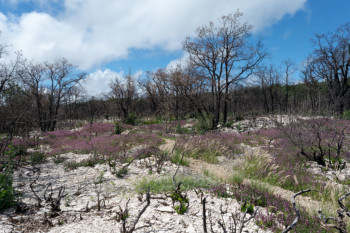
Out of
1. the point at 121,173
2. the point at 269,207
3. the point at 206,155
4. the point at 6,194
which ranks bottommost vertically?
the point at 206,155

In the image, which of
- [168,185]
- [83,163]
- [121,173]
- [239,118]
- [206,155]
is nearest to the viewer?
[168,185]

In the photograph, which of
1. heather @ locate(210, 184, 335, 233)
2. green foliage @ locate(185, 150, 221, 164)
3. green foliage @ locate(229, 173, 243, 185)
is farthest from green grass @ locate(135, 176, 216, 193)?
green foliage @ locate(185, 150, 221, 164)

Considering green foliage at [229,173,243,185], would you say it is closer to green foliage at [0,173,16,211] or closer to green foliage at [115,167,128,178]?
green foliage at [115,167,128,178]

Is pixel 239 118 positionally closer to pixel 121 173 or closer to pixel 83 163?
pixel 83 163

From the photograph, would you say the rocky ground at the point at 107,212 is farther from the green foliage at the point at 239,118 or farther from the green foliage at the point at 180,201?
the green foliage at the point at 239,118

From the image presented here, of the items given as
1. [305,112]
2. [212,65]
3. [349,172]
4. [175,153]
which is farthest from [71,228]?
[212,65]

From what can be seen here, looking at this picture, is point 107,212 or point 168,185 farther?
point 168,185

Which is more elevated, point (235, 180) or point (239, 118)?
point (239, 118)

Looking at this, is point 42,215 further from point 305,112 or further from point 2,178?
point 305,112

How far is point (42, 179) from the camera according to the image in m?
5.94

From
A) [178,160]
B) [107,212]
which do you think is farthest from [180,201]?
[178,160]

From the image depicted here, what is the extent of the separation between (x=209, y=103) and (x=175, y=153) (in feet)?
76.8

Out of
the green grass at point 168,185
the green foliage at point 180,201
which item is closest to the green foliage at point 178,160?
the green grass at point 168,185

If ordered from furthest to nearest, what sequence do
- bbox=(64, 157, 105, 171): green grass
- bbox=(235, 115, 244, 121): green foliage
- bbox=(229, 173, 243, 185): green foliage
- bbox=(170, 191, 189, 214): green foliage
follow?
bbox=(235, 115, 244, 121): green foliage
bbox=(64, 157, 105, 171): green grass
bbox=(229, 173, 243, 185): green foliage
bbox=(170, 191, 189, 214): green foliage
